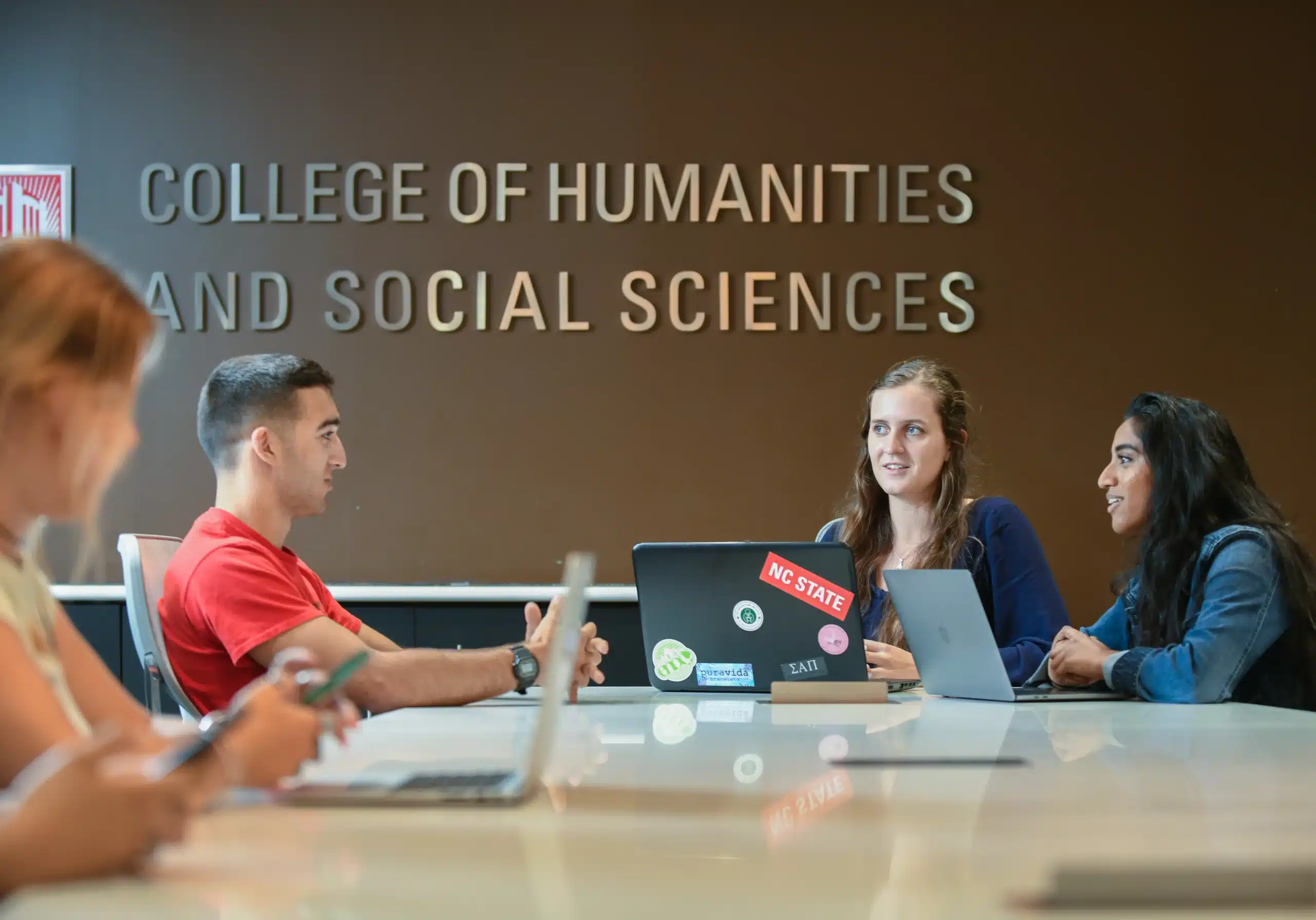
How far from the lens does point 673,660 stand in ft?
8.14

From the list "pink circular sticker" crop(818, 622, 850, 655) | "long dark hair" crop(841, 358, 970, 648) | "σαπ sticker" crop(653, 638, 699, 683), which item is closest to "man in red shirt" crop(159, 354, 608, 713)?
"σαπ sticker" crop(653, 638, 699, 683)

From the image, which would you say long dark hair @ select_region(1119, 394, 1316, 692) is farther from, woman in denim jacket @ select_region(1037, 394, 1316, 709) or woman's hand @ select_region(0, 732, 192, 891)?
woman's hand @ select_region(0, 732, 192, 891)

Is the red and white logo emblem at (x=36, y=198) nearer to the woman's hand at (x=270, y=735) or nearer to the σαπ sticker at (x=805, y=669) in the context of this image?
the σαπ sticker at (x=805, y=669)

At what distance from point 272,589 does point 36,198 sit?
9.31 ft

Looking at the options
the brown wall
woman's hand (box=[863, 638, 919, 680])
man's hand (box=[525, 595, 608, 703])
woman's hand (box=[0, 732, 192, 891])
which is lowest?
woman's hand (box=[863, 638, 919, 680])

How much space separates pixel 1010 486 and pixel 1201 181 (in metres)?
1.20

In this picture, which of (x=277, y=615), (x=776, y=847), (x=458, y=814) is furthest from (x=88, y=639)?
(x=776, y=847)

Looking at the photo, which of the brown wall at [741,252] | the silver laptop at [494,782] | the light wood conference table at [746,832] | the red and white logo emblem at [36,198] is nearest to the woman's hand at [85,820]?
the light wood conference table at [746,832]

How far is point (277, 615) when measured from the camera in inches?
Answer: 88.5

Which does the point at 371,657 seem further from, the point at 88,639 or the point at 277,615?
the point at 88,639

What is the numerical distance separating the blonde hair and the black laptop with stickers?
4.27 feet

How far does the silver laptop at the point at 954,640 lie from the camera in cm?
221

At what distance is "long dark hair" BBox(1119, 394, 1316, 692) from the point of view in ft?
7.91

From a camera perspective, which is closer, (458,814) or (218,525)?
(458,814)
